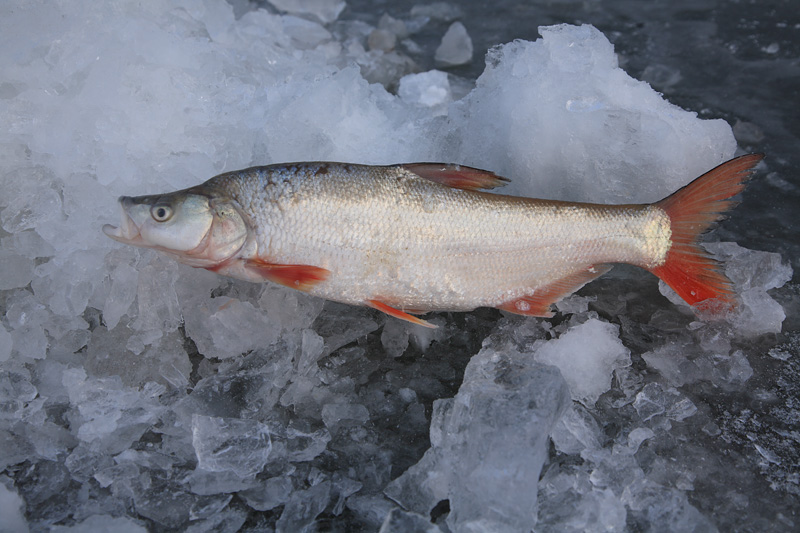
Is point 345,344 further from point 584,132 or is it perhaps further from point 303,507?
point 584,132

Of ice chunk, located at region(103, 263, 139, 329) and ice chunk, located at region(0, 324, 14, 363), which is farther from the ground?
ice chunk, located at region(103, 263, 139, 329)

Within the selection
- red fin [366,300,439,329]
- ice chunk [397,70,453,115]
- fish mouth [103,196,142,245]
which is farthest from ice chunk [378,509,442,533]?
ice chunk [397,70,453,115]

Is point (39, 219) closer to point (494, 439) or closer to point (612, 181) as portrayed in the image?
point (494, 439)

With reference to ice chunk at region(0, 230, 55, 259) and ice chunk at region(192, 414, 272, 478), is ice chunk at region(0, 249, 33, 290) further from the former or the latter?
ice chunk at region(192, 414, 272, 478)

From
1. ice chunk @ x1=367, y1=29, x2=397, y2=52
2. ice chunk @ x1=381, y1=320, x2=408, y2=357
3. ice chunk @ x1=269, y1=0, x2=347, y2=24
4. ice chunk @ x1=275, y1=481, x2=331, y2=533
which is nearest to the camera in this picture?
ice chunk @ x1=275, y1=481, x2=331, y2=533

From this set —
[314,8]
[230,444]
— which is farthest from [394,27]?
[230,444]
